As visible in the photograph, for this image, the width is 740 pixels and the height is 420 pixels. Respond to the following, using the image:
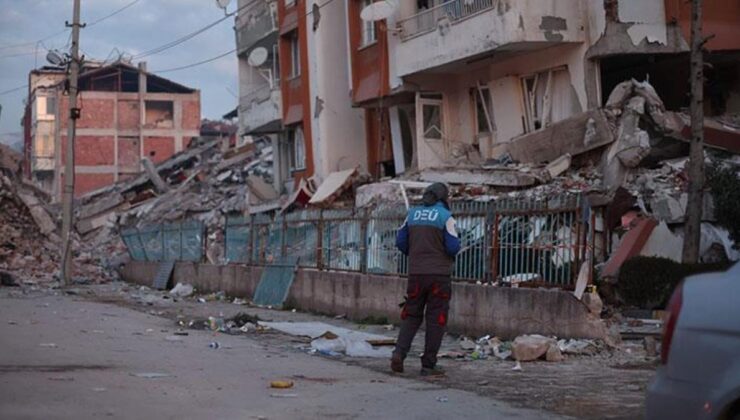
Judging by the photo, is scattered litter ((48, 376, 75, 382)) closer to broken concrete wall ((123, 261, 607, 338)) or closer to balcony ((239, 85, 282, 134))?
broken concrete wall ((123, 261, 607, 338))

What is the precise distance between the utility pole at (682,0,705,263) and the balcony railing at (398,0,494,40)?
7.84 metres

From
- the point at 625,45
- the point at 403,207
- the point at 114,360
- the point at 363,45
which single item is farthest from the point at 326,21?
the point at 114,360

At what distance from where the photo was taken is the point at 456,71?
1100 inches

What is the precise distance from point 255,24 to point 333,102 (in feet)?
23.9

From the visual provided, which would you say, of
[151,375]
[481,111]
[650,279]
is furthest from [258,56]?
[151,375]

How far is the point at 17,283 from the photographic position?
3366cm

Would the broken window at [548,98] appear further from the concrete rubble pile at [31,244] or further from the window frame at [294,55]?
the concrete rubble pile at [31,244]

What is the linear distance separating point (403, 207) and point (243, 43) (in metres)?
23.9

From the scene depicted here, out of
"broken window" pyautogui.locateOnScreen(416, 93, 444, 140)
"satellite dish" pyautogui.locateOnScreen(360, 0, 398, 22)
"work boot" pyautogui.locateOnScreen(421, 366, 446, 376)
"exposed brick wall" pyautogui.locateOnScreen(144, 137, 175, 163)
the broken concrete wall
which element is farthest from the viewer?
"exposed brick wall" pyautogui.locateOnScreen(144, 137, 175, 163)

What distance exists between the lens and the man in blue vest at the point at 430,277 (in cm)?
1121

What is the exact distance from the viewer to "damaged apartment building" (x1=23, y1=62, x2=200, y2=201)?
267 feet

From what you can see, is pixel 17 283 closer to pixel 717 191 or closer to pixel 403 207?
pixel 403 207

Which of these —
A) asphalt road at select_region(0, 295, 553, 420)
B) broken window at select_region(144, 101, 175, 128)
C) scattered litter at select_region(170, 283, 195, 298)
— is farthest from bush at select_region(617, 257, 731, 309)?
broken window at select_region(144, 101, 175, 128)

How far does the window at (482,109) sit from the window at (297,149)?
8572mm
